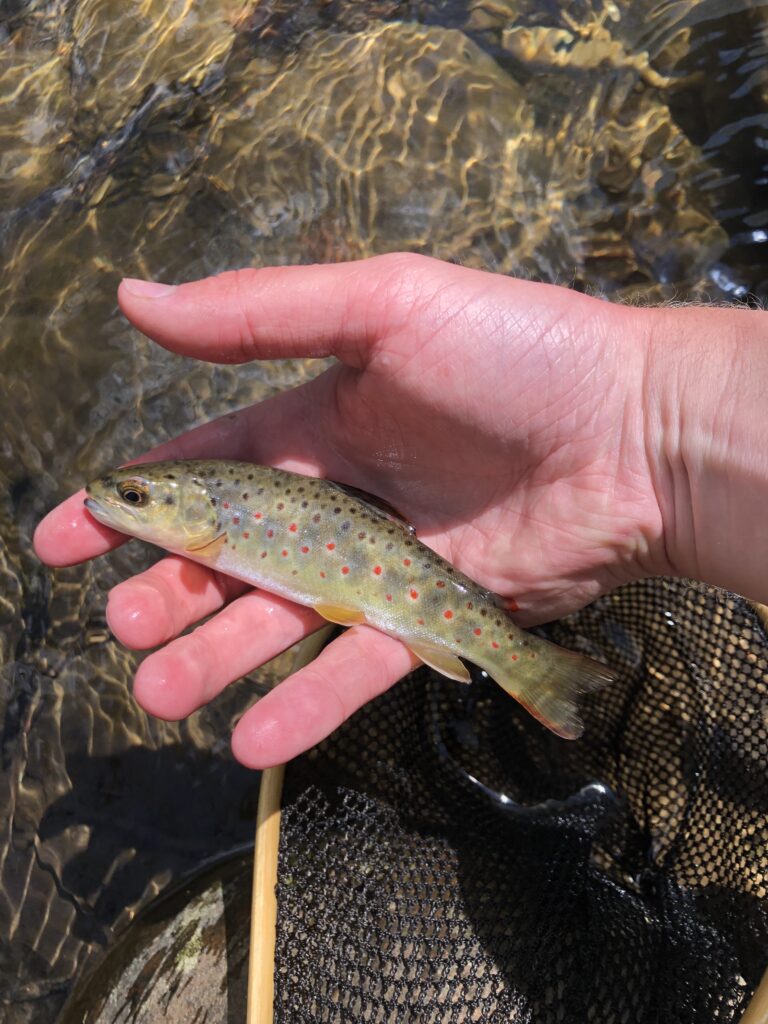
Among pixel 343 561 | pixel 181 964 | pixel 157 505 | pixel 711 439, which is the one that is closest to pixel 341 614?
pixel 343 561

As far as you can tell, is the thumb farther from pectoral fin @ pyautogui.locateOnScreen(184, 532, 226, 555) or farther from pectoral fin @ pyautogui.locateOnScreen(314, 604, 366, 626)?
pectoral fin @ pyautogui.locateOnScreen(314, 604, 366, 626)

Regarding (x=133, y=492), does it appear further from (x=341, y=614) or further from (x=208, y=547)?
(x=341, y=614)

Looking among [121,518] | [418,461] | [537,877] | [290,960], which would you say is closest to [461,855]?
[537,877]

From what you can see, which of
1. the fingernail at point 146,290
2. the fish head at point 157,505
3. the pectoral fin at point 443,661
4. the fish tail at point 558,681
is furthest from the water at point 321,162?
the fish tail at point 558,681

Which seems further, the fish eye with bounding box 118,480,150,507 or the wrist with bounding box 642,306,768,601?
the fish eye with bounding box 118,480,150,507

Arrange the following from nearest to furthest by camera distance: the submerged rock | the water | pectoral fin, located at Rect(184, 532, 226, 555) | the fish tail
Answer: the fish tail
pectoral fin, located at Rect(184, 532, 226, 555)
the submerged rock
the water

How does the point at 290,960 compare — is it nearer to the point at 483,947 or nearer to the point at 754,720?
the point at 483,947

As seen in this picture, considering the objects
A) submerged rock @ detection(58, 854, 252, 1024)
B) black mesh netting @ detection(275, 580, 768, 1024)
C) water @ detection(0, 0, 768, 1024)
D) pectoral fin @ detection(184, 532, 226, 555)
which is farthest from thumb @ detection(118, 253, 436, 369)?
submerged rock @ detection(58, 854, 252, 1024)
